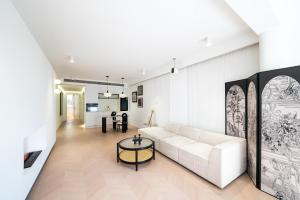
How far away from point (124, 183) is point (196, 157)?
150 centimetres

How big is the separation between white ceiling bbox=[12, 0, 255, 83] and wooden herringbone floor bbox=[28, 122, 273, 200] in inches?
114

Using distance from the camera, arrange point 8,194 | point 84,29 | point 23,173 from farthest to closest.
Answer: point 84,29, point 23,173, point 8,194

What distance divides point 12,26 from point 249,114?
13.4 feet

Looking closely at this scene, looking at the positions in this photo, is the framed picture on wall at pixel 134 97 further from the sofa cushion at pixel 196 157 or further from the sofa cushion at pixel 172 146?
the sofa cushion at pixel 196 157

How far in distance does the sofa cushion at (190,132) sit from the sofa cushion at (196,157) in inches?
14.0

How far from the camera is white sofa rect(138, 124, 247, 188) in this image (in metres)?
2.15

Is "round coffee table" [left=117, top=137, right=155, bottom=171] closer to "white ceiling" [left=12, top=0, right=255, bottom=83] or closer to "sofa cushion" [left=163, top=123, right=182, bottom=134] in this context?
"sofa cushion" [left=163, top=123, right=182, bottom=134]

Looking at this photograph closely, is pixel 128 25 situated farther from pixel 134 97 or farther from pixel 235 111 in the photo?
pixel 134 97

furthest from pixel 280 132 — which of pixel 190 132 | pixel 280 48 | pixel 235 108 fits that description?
pixel 190 132

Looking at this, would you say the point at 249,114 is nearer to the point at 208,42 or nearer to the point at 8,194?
the point at 208,42

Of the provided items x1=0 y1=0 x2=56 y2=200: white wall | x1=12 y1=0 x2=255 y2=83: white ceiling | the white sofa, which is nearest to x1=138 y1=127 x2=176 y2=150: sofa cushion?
the white sofa

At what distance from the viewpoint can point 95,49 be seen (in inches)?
130

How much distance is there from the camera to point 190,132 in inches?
143

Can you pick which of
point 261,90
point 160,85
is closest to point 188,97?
point 160,85
